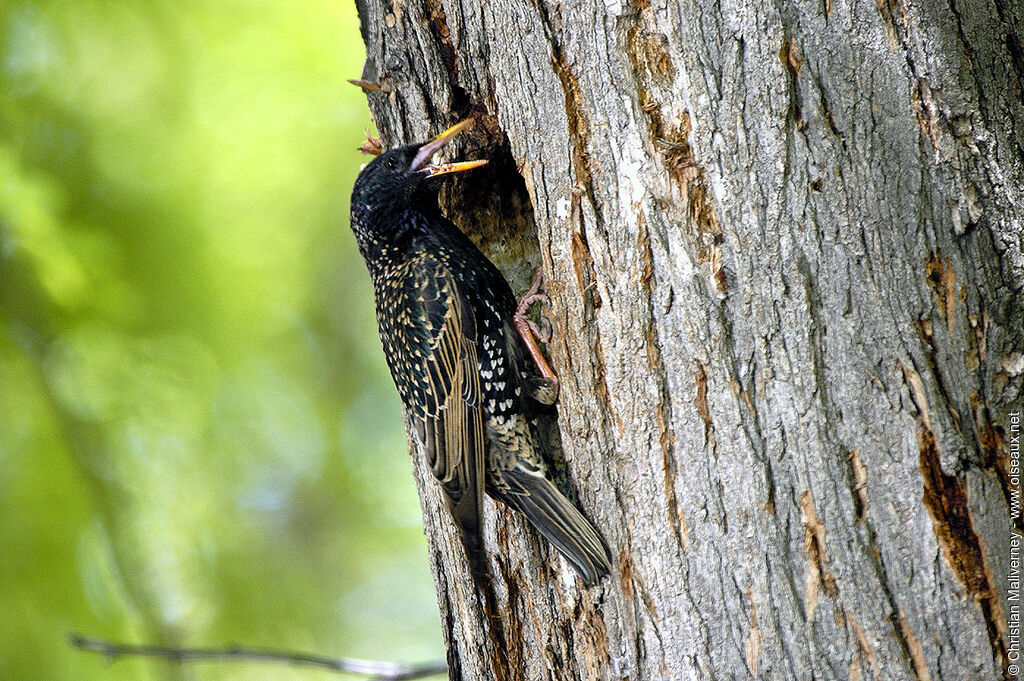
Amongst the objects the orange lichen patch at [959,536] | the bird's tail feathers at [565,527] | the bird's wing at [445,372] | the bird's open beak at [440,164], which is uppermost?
the bird's open beak at [440,164]

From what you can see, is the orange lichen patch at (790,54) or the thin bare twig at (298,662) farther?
the thin bare twig at (298,662)

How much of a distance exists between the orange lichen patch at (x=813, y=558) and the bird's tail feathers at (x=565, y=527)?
1.68 feet

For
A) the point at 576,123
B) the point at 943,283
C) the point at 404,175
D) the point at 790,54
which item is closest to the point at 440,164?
the point at 404,175

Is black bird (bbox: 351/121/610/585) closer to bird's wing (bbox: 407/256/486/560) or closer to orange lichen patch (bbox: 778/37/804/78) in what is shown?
bird's wing (bbox: 407/256/486/560)

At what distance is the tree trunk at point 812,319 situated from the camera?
1704mm

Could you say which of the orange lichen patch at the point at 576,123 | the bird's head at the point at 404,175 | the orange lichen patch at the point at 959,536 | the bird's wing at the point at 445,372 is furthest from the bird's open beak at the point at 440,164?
the orange lichen patch at the point at 959,536

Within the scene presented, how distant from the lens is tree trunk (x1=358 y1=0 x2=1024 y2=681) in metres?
1.70

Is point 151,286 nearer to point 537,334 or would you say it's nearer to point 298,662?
point 298,662

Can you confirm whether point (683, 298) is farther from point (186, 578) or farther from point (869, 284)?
point (186, 578)

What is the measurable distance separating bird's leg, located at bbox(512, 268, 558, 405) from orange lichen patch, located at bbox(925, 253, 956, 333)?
0.94m

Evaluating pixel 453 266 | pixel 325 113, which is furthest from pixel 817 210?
pixel 325 113

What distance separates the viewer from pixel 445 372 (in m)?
2.74

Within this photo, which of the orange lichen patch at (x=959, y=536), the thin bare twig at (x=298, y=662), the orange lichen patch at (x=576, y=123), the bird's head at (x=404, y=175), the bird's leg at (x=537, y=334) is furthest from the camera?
the thin bare twig at (x=298, y=662)

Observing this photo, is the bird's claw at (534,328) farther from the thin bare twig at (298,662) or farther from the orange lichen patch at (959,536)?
the thin bare twig at (298,662)
